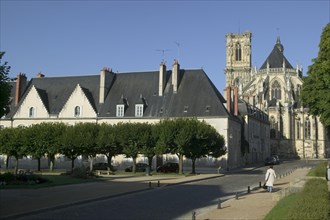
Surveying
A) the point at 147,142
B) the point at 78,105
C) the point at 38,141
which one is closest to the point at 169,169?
the point at 147,142

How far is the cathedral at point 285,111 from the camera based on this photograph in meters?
98.2

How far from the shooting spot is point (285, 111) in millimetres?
98875

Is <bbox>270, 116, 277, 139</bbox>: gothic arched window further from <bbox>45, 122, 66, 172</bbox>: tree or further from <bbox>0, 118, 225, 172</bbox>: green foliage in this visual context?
<bbox>45, 122, 66, 172</bbox>: tree

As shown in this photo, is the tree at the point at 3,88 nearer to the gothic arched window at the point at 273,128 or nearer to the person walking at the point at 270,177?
the person walking at the point at 270,177

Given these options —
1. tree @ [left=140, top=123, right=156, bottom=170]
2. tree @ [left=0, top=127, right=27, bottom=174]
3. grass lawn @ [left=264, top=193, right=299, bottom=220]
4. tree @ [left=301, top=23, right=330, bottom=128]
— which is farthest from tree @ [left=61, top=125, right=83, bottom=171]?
grass lawn @ [left=264, top=193, right=299, bottom=220]

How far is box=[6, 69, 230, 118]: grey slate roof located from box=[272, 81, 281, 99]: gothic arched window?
52346 mm

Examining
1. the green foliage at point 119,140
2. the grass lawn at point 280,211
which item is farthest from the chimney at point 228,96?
the grass lawn at point 280,211

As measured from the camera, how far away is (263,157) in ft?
266

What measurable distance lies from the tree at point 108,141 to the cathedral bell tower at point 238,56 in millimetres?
92432

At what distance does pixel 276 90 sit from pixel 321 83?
67.8 meters

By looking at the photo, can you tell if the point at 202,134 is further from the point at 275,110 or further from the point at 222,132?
the point at 275,110

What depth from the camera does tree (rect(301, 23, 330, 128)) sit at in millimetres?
36625

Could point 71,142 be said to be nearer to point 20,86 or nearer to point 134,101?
point 134,101

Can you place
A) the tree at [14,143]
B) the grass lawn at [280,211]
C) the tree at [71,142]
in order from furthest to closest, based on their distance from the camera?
the tree at [14,143]
the tree at [71,142]
the grass lawn at [280,211]
